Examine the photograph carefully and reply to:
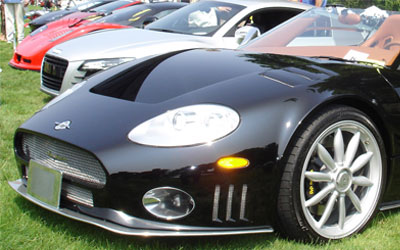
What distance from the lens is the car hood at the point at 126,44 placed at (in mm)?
5523

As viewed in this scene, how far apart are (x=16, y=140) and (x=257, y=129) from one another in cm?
135

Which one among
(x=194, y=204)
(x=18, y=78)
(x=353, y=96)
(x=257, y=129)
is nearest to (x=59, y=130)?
(x=194, y=204)

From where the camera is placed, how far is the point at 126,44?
568 centimetres

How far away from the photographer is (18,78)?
24.2ft

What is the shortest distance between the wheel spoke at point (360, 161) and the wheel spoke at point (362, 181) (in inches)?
2.1

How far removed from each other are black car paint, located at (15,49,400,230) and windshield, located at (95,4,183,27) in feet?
17.8

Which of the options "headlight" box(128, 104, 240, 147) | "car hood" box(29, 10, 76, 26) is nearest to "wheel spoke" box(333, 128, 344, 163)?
"headlight" box(128, 104, 240, 147)

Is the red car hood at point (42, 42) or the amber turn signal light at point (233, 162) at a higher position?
the amber turn signal light at point (233, 162)

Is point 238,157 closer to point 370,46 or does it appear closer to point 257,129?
point 257,129

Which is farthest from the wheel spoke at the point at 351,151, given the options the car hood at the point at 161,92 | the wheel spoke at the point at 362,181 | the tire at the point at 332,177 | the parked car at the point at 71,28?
the parked car at the point at 71,28

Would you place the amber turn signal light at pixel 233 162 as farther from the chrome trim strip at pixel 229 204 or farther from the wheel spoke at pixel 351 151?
the wheel spoke at pixel 351 151

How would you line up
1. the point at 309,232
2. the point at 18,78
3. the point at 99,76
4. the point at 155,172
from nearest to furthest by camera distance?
the point at 155,172
the point at 309,232
the point at 99,76
the point at 18,78

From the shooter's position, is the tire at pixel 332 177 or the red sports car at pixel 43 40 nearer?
the tire at pixel 332 177

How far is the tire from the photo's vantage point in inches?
97.1
